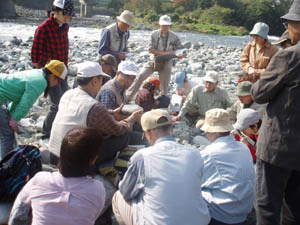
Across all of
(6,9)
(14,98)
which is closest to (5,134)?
(14,98)

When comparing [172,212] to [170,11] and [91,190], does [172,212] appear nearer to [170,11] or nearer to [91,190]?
[91,190]

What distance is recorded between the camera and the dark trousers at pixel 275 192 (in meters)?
2.36

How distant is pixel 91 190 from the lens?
7.04 ft

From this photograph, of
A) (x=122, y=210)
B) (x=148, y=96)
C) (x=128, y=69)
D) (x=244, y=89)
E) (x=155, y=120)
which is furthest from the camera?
(x=148, y=96)

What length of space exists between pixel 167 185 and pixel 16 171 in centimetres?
128

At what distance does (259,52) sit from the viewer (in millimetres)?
4586

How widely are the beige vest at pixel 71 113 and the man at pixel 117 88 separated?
2.47ft

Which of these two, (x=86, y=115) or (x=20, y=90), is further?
(x=20, y=90)

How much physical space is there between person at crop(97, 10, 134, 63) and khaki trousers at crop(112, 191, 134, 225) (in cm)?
318

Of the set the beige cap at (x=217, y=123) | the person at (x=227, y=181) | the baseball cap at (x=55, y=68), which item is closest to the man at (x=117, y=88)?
the baseball cap at (x=55, y=68)

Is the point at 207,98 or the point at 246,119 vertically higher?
the point at 246,119

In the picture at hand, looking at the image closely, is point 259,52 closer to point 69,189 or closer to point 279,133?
point 279,133

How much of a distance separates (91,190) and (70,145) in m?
0.33

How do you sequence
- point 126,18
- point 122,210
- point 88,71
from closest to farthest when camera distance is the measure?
1. point 122,210
2. point 88,71
3. point 126,18
